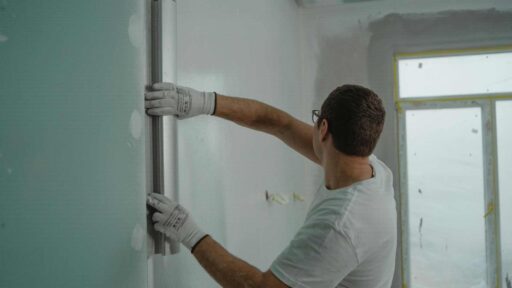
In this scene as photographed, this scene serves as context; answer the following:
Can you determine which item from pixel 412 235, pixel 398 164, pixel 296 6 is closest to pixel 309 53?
pixel 296 6

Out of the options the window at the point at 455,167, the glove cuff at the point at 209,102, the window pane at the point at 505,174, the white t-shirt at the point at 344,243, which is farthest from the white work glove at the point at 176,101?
the window pane at the point at 505,174

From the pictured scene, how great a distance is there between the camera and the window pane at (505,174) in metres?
3.21

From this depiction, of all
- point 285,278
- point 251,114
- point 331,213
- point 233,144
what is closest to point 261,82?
point 233,144

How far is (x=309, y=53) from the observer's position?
3.57m

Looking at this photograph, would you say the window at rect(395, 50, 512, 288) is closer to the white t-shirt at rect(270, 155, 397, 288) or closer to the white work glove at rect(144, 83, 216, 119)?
the white t-shirt at rect(270, 155, 397, 288)

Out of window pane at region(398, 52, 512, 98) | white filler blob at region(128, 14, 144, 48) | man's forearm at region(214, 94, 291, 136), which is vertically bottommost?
man's forearm at region(214, 94, 291, 136)

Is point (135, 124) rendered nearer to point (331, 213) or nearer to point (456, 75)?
point (331, 213)

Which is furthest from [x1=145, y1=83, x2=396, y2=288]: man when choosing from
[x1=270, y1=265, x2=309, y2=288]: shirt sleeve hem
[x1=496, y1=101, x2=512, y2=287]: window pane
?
[x1=496, y1=101, x2=512, y2=287]: window pane

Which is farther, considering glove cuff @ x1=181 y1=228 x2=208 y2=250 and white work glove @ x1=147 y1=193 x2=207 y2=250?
glove cuff @ x1=181 y1=228 x2=208 y2=250

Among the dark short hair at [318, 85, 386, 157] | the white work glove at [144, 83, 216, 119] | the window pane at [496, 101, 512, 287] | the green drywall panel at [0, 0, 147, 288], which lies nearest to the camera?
the green drywall panel at [0, 0, 147, 288]

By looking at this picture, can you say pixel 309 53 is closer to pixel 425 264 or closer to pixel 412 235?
pixel 412 235

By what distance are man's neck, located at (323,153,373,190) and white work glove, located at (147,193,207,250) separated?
50 cm

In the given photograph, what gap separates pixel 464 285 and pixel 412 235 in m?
0.57

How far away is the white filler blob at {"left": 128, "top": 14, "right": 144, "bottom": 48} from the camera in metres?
0.68
